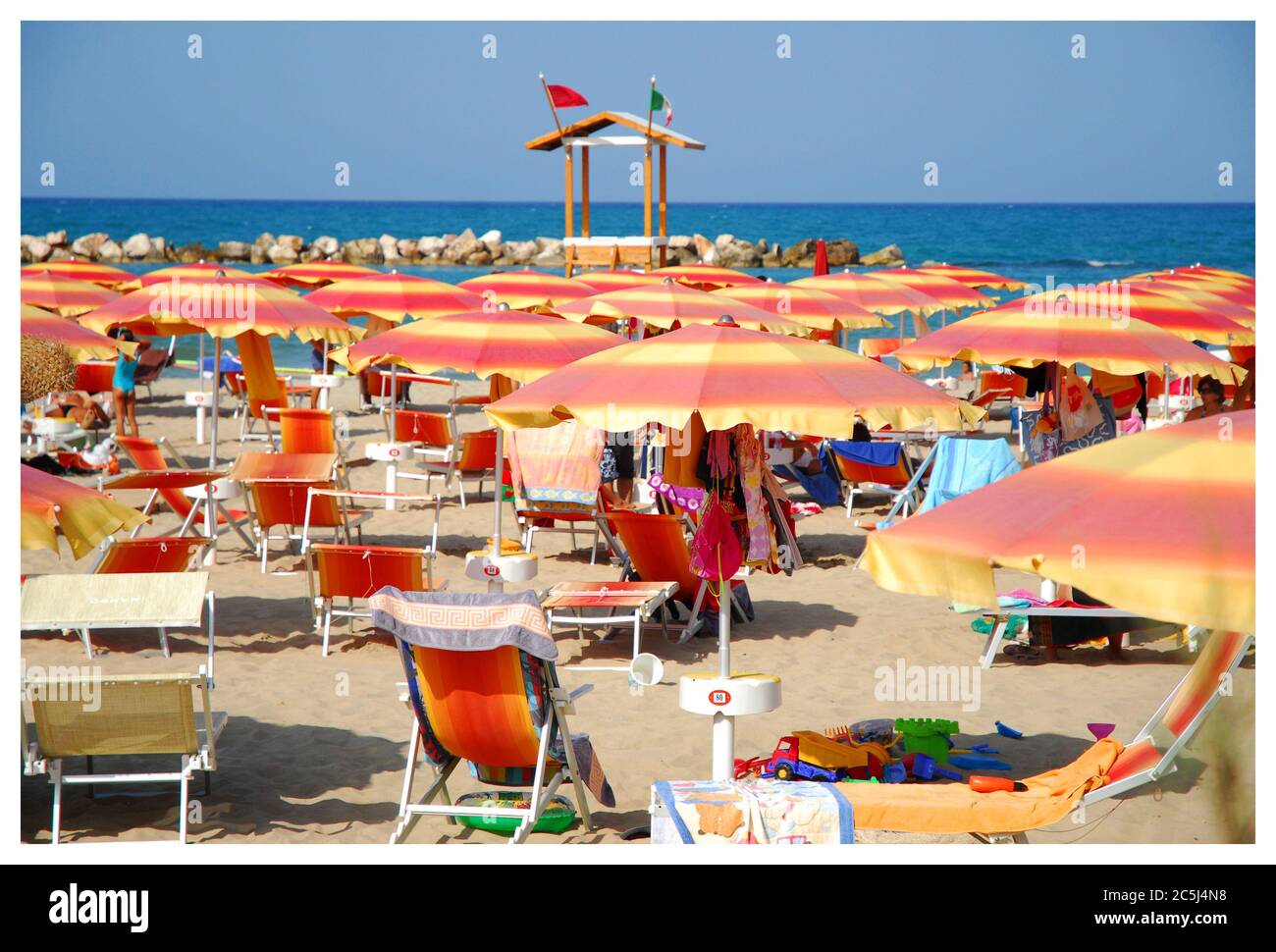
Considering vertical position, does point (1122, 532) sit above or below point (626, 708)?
above

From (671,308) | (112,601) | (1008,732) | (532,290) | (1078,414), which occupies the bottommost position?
(1008,732)

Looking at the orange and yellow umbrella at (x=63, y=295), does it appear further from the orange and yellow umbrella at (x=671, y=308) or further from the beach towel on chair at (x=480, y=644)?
the beach towel on chair at (x=480, y=644)

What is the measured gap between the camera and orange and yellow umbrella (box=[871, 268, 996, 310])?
17.5 m

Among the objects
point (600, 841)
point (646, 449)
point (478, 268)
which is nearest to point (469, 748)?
point (600, 841)

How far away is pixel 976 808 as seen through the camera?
4.44 meters

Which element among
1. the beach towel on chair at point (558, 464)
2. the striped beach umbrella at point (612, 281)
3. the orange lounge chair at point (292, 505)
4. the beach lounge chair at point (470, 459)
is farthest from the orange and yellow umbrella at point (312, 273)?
the beach towel on chair at point (558, 464)

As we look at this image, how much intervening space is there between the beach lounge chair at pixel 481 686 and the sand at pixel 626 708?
348mm

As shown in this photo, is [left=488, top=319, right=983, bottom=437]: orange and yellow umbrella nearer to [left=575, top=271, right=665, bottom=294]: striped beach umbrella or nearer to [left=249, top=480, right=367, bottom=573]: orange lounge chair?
[left=249, top=480, right=367, bottom=573]: orange lounge chair

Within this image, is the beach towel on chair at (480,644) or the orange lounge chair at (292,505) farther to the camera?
the orange lounge chair at (292,505)

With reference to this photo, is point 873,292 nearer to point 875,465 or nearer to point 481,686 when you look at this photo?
point 875,465

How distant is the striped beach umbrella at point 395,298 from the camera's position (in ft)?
39.3

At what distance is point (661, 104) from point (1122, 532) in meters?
18.7

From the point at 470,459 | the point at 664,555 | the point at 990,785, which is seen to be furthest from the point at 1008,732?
the point at 470,459
